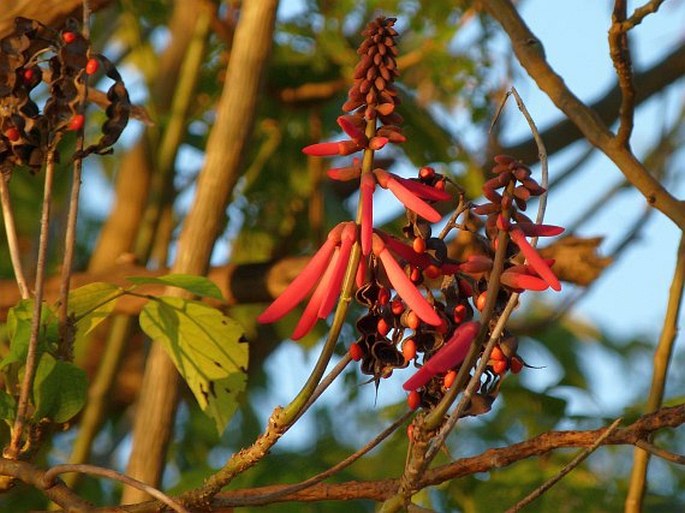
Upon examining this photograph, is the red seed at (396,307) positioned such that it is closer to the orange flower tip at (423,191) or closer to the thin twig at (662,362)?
the orange flower tip at (423,191)

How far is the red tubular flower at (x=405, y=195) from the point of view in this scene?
704mm

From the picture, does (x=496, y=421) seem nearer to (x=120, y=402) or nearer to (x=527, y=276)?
(x=120, y=402)

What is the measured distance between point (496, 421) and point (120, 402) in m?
0.73

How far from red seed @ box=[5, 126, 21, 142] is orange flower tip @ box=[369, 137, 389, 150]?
34 cm

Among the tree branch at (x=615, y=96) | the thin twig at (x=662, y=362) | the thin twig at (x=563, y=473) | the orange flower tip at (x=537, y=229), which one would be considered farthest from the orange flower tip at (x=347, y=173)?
the tree branch at (x=615, y=96)

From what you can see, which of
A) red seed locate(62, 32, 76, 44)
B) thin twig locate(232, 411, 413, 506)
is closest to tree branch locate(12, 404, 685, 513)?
thin twig locate(232, 411, 413, 506)

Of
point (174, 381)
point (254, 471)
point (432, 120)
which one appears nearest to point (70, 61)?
point (174, 381)

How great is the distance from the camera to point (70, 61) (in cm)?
95

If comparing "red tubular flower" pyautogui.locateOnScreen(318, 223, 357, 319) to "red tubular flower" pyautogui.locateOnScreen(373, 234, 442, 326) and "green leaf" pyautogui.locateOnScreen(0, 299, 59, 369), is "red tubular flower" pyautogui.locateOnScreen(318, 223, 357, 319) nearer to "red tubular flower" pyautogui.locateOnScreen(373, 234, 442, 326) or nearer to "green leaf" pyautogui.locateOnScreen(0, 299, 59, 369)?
"red tubular flower" pyautogui.locateOnScreen(373, 234, 442, 326)

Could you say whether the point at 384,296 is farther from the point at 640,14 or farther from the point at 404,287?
the point at 640,14

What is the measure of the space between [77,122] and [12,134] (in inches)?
2.1

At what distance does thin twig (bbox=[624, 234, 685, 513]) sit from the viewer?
3.88 feet

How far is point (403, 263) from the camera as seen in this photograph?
0.73 metres

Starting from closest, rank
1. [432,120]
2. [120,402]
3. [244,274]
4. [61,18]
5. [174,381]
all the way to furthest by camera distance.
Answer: [61,18] < [174,381] < [244,274] < [432,120] < [120,402]
